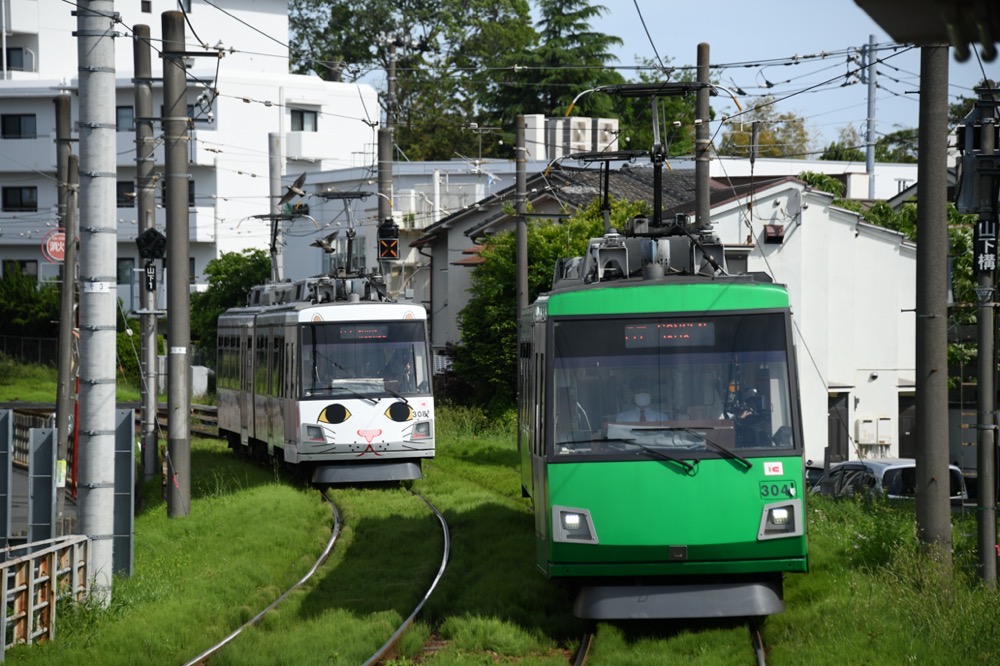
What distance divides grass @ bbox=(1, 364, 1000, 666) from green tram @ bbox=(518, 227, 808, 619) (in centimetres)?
39

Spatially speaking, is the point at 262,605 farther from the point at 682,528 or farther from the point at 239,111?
the point at 239,111

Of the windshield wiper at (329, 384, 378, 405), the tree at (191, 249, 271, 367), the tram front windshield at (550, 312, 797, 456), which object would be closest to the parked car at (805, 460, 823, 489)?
the windshield wiper at (329, 384, 378, 405)

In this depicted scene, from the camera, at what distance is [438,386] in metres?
38.9

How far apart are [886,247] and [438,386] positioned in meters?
12.8

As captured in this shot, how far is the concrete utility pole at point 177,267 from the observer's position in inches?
740

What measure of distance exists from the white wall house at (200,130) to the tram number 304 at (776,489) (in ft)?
168

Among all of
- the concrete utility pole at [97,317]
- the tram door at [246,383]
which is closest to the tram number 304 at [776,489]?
the concrete utility pole at [97,317]

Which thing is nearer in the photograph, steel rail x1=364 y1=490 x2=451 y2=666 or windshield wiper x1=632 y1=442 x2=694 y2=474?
steel rail x1=364 y1=490 x2=451 y2=666

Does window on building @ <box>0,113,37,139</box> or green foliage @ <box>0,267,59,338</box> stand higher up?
window on building @ <box>0,113,37,139</box>

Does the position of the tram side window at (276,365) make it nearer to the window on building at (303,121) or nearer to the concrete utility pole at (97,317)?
the concrete utility pole at (97,317)

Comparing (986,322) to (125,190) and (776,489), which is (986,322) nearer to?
(776,489)

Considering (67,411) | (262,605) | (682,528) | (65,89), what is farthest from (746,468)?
(65,89)

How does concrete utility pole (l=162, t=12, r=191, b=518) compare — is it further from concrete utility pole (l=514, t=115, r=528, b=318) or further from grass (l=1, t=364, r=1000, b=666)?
concrete utility pole (l=514, t=115, r=528, b=318)

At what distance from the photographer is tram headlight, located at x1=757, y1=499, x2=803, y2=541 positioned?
34.8 feet
